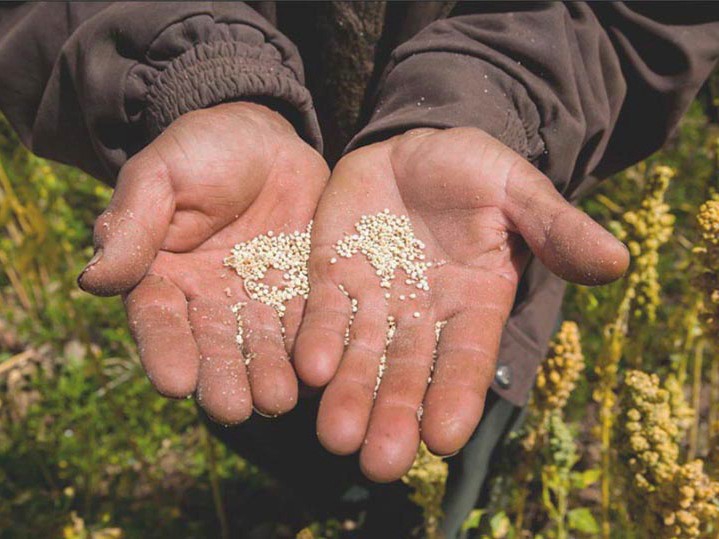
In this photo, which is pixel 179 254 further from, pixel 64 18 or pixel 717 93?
pixel 717 93

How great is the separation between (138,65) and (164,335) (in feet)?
2.19

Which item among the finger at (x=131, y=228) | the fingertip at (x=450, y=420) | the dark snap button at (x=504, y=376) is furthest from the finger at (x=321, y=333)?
the dark snap button at (x=504, y=376)

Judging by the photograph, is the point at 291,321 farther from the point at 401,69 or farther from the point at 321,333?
the point at 401,69

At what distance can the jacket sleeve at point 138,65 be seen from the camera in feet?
5.53

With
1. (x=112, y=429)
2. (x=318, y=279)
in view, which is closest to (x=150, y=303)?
(x=318, y=279)

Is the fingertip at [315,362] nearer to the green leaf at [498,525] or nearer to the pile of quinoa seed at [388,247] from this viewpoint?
the pile of quinoa seed at [388,247]

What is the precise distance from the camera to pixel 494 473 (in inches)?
82.6

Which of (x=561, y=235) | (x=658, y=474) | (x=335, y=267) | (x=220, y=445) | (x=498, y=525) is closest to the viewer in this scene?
(x=658, y=474)

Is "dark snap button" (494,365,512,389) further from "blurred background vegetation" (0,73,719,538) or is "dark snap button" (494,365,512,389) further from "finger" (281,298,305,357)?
"finger" (281,298,305,357)

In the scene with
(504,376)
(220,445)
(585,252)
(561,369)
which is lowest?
(220,445)

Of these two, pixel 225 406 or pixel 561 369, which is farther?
pixel 561 369

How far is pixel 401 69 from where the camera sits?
1710 millimetres

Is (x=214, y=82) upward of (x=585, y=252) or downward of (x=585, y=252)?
upward

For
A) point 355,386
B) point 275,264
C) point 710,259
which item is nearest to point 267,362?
point 355,386
